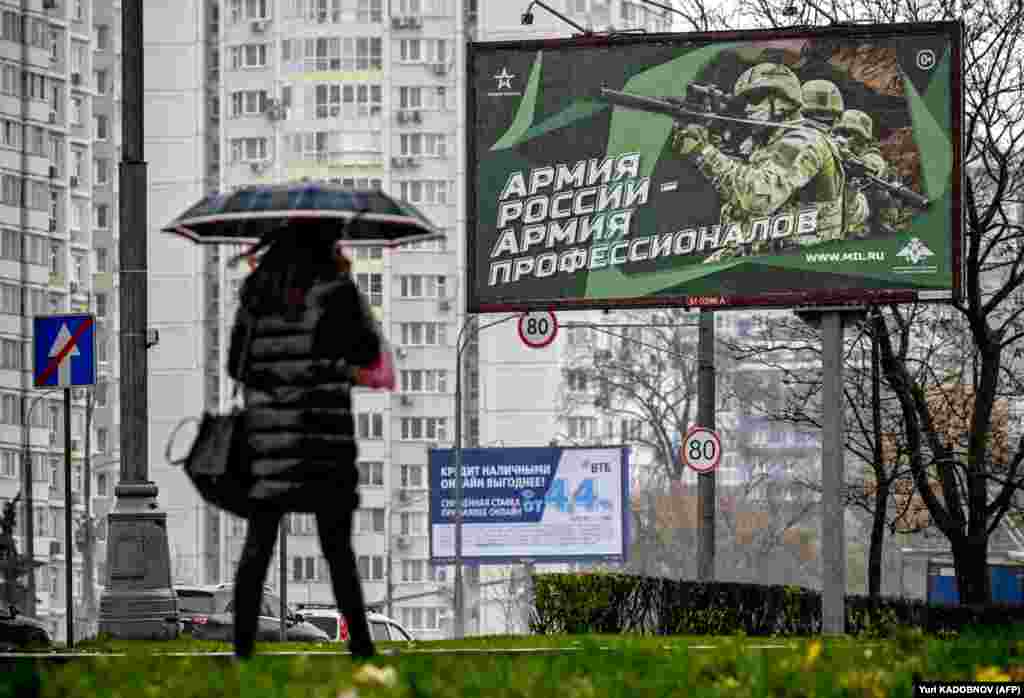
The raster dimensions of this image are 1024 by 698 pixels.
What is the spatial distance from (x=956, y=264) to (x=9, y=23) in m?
84.2

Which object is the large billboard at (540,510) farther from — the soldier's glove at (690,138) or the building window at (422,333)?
the building window at (422,333)

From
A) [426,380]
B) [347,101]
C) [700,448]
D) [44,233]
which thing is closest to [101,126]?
[347,101]

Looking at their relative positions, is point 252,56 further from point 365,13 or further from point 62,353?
point 62,353

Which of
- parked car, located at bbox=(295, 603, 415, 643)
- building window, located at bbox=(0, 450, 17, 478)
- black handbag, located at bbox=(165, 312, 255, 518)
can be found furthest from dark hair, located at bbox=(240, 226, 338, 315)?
building window, located at bbox=(0, 450, 17, 478)

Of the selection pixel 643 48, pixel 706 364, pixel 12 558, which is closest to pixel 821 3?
pixel 706 364

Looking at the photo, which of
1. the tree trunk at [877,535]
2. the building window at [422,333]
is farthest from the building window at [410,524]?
the tree trunk at [877,535]

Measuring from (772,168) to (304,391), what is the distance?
15.5 m

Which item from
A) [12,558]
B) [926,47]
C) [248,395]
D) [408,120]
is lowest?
[12,558]

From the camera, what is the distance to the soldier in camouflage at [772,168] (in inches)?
1001

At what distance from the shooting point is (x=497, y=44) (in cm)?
2669

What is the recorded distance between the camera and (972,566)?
101 ft

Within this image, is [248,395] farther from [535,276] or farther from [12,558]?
[12,558]

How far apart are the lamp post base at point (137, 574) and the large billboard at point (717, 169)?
5.11m

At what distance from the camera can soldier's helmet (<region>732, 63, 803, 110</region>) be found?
25.8m
